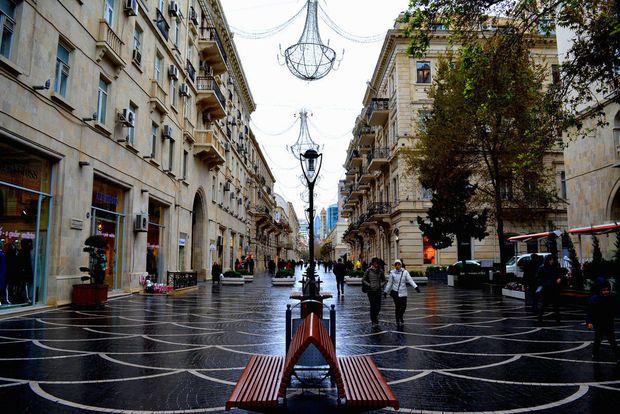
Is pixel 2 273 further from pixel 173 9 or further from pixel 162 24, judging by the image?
pixel 173 9

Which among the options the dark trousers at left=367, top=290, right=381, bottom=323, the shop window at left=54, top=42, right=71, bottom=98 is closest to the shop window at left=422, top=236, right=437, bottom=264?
the dark trousers at left=367, top=290, right=381, bottom=323

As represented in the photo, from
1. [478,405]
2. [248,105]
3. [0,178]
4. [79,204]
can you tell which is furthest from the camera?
[248,105]

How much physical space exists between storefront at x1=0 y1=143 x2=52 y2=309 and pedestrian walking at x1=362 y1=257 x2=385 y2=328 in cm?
901

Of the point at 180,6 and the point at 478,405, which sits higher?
the point at 180,6

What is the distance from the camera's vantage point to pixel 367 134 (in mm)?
47500

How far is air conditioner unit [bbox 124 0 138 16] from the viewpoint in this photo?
17953 mm

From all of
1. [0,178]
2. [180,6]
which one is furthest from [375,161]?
[0,178]

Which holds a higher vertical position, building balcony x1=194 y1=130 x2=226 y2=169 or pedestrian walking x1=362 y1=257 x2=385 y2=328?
building balcony x1=194 y1=130 x2=226 y2=169

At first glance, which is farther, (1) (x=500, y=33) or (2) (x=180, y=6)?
(2) (x=180, y=6)

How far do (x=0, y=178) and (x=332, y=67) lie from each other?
8.55 m

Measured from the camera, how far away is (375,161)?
1614 inches

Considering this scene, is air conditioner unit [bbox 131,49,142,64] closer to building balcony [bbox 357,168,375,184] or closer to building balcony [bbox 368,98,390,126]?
building balcony [bbox 368,98,390,126]

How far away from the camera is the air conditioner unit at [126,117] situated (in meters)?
17.4

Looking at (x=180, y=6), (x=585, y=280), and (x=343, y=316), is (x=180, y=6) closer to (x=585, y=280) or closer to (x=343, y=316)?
(x=343, y=316)
